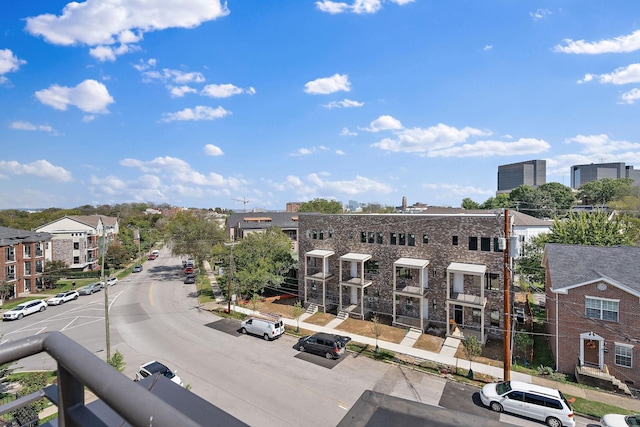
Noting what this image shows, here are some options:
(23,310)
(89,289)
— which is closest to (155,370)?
(23,310)

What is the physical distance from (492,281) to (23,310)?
4219 cm

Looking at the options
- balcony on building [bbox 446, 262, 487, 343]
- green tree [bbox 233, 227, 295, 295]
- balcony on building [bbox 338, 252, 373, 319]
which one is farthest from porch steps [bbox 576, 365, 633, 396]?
green tree [bbox 233, 227, 295, 295]

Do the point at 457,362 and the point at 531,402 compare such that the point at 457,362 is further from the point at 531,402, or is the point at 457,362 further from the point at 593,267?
the point at 593,267

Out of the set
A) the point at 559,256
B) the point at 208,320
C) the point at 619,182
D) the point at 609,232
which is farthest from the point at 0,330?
the point at 619,182

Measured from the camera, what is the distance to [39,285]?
1752 inches

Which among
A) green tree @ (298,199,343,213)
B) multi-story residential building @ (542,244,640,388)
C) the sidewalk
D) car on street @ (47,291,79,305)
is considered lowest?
the sidewalk

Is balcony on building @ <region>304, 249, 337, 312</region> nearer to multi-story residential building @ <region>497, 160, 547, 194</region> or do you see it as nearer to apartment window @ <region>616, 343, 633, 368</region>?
apartment window @ <region>616, 343, 633, 368</region>

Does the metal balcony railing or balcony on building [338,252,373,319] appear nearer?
the metal balcony railing

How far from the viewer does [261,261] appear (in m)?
35.1

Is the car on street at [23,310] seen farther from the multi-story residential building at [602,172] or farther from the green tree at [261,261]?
the multi-story residential building at [602,172]

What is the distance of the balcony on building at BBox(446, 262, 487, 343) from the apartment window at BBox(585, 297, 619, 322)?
19.9 ft

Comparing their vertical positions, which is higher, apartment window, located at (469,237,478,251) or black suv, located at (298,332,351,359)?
apartment window, located at (469,237,478,251)

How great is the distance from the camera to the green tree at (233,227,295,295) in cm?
3375

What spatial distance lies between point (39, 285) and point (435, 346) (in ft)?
162
